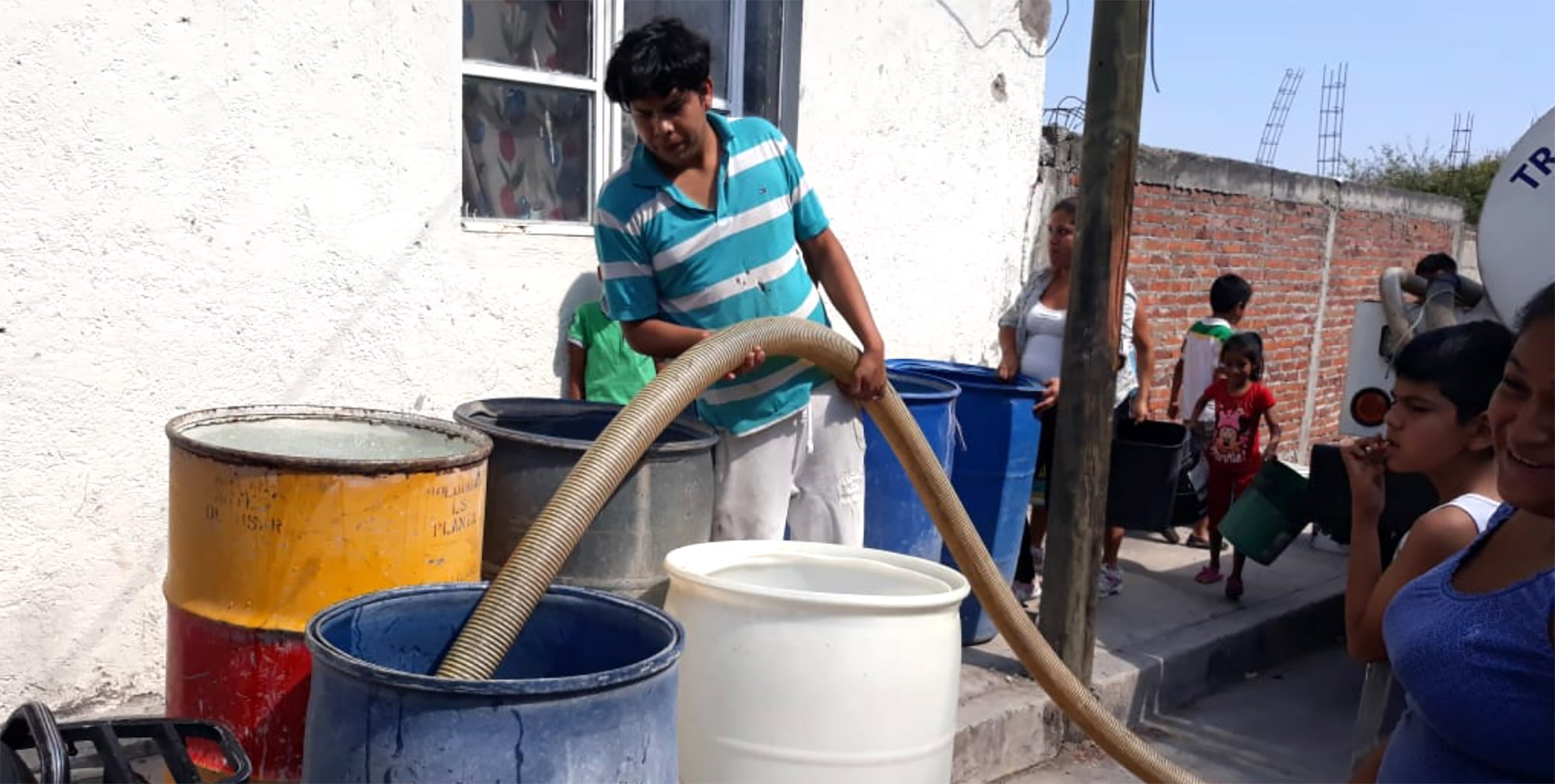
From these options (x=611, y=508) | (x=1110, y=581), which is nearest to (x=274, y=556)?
(x=611, y=508)

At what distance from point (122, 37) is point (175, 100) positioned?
7.5 inches

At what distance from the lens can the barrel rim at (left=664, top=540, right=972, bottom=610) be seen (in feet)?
8.09

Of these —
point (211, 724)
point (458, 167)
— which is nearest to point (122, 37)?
point (458, 167)

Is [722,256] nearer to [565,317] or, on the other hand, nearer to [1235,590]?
[565,317]

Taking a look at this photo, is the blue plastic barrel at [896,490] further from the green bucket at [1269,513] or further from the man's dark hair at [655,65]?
the green bucket at [1269,513]

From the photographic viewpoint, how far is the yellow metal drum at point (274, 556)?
7.55 ft

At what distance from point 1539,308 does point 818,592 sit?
1531 millimetres

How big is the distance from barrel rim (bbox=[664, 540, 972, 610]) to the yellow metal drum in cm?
48

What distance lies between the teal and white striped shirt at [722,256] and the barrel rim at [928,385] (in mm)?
621

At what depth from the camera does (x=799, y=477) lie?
336 centimetres

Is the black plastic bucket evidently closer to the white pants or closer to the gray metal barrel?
the white pants

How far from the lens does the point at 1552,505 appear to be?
56.6 inches

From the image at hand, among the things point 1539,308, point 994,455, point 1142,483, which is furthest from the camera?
point 1142,483

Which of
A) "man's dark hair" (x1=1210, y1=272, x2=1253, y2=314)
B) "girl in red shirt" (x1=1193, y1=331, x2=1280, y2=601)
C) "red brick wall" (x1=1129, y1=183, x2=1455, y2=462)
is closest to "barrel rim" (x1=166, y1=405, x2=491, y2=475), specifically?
"girl in red shirt" (x1=1193, y1=331, x2=1280, y2=601)
